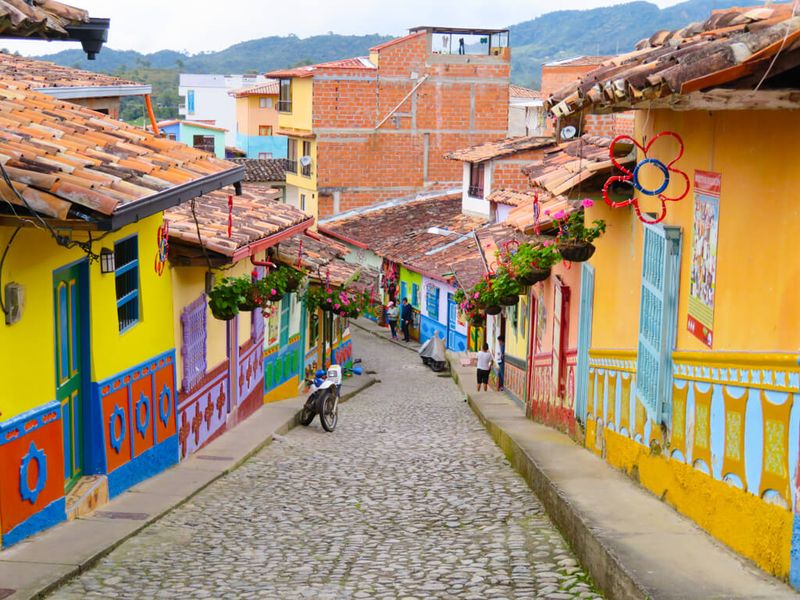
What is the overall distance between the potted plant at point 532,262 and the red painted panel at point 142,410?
16.8 feet

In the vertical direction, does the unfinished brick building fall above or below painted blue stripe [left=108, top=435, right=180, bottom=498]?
above

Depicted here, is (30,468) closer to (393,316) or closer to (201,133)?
(393,316)

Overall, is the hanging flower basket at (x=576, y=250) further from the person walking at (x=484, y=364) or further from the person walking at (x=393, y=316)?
the person walking at (x=393, y=316)

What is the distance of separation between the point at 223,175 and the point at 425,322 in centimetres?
2640

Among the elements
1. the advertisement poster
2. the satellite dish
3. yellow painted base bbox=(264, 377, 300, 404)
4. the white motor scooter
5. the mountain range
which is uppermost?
the mountain range

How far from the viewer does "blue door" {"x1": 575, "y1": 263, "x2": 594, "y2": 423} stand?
13.6 metres

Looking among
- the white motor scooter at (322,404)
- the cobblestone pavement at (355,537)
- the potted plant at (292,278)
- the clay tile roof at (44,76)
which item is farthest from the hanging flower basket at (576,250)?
the white motor scooter at (322,404)

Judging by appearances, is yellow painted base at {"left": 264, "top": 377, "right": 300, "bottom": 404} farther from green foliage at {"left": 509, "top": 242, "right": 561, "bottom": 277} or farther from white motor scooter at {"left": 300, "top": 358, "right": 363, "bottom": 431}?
green foliage at {"left": 509, "top": 242, "right": 561, "bottom": 277}

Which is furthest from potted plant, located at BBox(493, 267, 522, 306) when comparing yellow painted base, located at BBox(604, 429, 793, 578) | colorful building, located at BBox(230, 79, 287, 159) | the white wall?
the white wall

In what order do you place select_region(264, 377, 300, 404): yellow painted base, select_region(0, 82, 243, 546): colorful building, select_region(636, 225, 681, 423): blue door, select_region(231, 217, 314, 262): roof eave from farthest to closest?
select_region(264, 377, 300, 404): yellow painted base, select_region(231, 217, 314, 262): roof eave, select_region(636, 225, 681, 423): blue door, select_region(0, 82, 243, 546): colorful building

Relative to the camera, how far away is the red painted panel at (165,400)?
41.9 ft

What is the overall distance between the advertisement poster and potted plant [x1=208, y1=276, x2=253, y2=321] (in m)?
7.03

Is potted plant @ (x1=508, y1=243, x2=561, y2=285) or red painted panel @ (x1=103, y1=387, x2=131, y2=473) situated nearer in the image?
red painted panel @ (x1=103, y1=387, x2=131, y2=473)

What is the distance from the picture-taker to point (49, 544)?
353 inches
